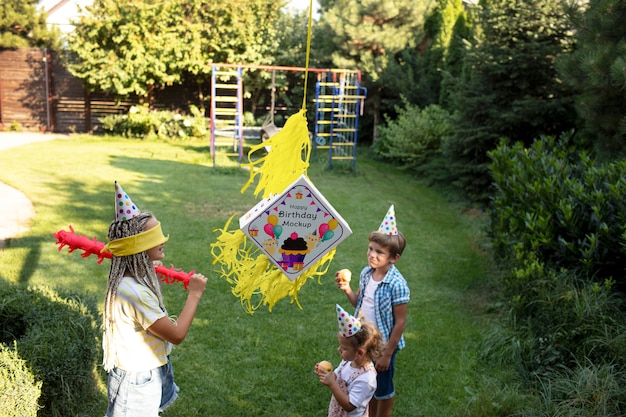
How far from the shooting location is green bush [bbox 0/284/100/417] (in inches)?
114

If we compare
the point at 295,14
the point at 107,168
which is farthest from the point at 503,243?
the point at 295,14

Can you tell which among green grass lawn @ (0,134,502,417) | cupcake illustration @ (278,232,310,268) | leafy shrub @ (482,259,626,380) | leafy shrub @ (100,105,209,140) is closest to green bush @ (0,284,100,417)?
green grass lawn @ (0,134,502,417)

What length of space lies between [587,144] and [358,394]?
5.21 metres

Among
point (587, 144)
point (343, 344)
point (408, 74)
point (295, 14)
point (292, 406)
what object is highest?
point (295, 14)

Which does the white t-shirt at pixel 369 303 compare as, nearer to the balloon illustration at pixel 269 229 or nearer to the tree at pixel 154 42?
the balloon illustration at pixel 269 229

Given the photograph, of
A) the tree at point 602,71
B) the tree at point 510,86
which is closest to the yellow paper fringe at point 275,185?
the tree at point 602,71

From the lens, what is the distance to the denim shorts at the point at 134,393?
234 centimetres

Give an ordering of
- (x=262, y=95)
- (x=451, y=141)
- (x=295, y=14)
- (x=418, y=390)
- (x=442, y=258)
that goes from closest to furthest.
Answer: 1. (x=418, y=390)
2. (x=442, y=258)
3. (x=451, y=141)
4. (x=262, y=95)
5. (x=295, y=14)

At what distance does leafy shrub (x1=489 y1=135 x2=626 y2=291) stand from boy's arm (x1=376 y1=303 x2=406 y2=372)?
156 cm

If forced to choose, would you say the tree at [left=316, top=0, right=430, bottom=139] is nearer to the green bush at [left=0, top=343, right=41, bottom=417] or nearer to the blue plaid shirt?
the blue plaid shirt

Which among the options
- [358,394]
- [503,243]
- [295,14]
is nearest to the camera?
[358,394]

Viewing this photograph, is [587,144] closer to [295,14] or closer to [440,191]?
[440,191]

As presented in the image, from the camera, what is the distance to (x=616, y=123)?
552 cm

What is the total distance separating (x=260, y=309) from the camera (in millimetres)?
4988
